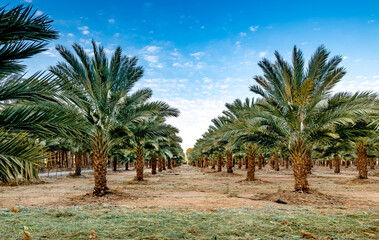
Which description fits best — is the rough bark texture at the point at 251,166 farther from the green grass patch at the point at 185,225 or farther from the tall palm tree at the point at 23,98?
the tall palm tree at the point at 23,98

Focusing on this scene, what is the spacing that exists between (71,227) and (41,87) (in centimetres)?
330

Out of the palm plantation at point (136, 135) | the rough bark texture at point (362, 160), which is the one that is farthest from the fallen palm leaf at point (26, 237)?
the rough bark texture at point (362, 160)

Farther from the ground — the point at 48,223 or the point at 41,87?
the point at 41,87

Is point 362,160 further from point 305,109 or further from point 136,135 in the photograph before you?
point 136,135

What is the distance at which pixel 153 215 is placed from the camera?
725cm

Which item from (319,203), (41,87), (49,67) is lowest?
(319,203)

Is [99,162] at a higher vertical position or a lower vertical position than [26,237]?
higher

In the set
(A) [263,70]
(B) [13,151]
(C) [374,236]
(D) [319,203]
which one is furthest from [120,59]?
(C) [374,236]

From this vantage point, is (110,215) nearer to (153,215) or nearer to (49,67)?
(153,215)

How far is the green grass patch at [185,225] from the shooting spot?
529 centimetres

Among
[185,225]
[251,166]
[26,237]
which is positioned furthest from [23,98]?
[251,166]

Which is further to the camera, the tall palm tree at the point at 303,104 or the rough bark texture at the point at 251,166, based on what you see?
the rough bark texture at the point at 251,166

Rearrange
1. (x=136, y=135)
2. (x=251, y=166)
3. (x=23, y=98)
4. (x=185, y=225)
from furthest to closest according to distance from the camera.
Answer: (x=251, y=166) < (x=136, y=135) < (x=185, y=225) < (x=23, y=98)

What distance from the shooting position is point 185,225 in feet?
20.0
